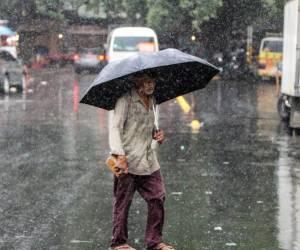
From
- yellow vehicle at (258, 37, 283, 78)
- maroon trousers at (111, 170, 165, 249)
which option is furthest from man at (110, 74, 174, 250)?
yellow vehicle at (258, 37, 283, 78)

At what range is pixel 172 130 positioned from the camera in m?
14.9

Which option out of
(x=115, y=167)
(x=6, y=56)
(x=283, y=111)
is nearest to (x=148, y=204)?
(x=115, y=167)

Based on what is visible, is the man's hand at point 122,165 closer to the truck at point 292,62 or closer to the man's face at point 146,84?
the man's face at point 146,84

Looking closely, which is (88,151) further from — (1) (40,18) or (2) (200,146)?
(1) (40,18)

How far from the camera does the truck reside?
48.2ft

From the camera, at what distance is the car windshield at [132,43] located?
93.3ft

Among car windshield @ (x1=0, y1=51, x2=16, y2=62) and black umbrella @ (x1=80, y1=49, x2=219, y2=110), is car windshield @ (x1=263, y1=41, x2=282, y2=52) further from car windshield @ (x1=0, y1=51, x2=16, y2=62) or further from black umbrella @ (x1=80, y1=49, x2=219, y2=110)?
black umbrella @ (x1=80, y1=49, x2=219, y2=110)

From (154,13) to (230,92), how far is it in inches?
373

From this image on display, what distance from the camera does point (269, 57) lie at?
34344 mm

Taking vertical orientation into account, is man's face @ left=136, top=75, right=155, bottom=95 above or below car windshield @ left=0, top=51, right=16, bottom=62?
above

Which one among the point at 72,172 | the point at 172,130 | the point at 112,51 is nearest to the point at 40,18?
the point at 112,51

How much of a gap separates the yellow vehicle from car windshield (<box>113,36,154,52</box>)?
7.81 meters

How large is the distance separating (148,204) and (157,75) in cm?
107

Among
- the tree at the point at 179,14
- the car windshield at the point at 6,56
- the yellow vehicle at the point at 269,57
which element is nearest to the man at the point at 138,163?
the car windshield at the point at 6,56
